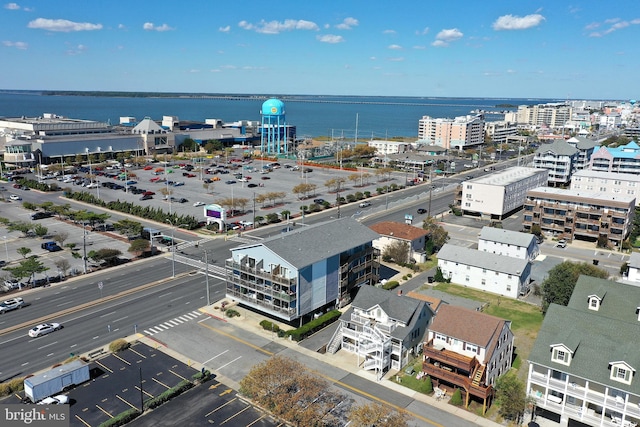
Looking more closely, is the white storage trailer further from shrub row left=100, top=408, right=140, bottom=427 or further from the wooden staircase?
the wooden staircase

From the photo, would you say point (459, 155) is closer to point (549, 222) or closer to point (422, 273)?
point (549, 222)

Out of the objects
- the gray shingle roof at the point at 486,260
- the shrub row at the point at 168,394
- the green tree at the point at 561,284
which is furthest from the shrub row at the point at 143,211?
the green tree at the point at 561,284

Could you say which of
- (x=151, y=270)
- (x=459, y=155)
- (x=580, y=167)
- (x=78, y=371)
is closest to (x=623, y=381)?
(x=78, y=371)

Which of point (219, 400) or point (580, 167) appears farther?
point (580, 167)

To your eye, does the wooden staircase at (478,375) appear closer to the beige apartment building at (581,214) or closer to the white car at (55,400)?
the white car at (55,400)

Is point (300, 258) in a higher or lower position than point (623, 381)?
A: higher

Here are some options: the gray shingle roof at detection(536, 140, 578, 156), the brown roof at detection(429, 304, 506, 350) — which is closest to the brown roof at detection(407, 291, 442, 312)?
the brown roof at detection(429, 304, 506, 350)
